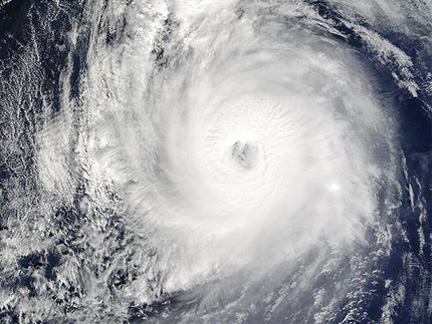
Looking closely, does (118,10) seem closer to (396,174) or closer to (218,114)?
(218,114)

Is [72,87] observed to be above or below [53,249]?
above

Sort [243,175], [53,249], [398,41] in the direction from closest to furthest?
1. [53,249]
2. [243,175]
3. [398,41]

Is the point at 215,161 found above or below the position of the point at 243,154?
below

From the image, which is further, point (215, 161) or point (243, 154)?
point (243, 154)

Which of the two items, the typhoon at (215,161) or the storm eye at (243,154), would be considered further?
the storm eye at (243,154)

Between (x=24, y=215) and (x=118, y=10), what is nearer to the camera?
(x=24, y=215)

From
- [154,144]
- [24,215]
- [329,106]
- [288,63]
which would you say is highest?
[288,63]

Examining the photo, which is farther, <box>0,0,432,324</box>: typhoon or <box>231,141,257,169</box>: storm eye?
<box>231,141,257,169</box>: storm eye

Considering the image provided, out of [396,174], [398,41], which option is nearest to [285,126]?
[396,174]
